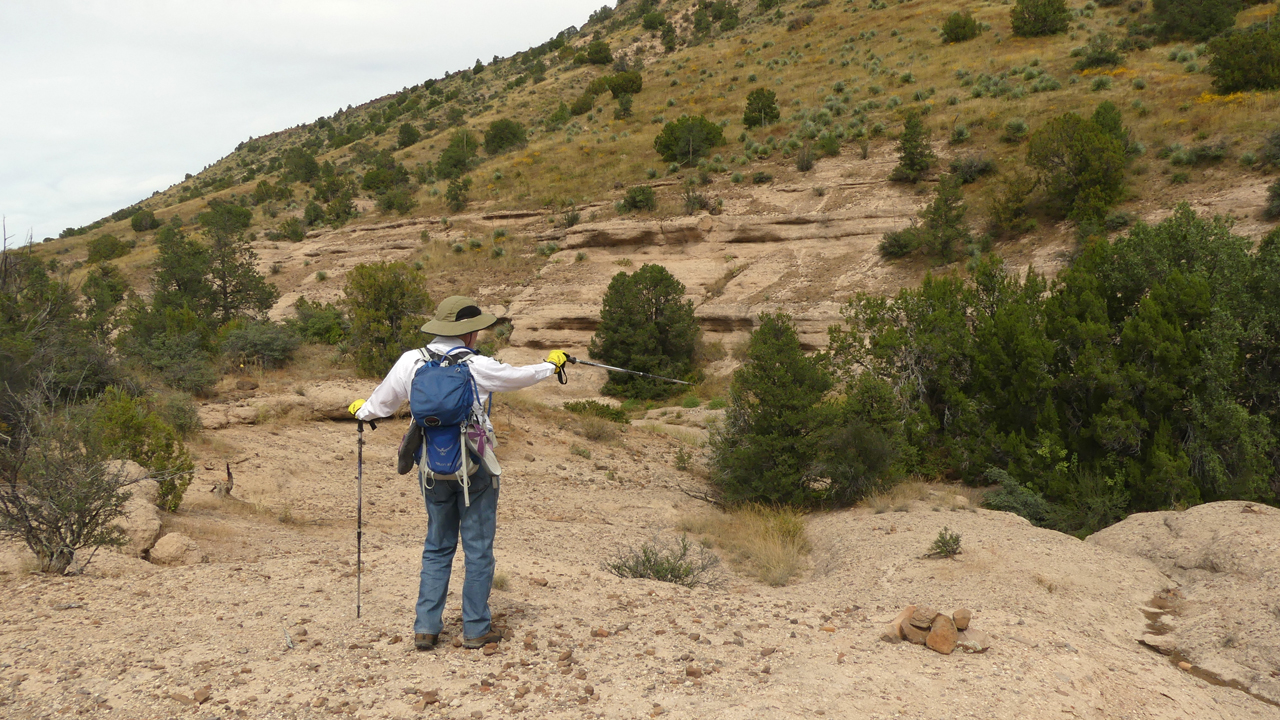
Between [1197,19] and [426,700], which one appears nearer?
[426,700]

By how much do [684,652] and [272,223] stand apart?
39270 mm

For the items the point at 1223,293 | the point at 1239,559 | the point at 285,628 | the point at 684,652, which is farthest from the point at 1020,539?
the point at 285,628

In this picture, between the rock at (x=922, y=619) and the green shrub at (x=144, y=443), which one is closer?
the rock at (x=922, y=619)

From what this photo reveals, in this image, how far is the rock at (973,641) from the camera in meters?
4.19

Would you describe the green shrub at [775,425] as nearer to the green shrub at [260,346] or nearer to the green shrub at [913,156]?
the green shrub at [260,346]

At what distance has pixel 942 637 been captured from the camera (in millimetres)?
4219

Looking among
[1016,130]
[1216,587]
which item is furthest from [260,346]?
[1016,130]

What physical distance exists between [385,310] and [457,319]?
1260 cm

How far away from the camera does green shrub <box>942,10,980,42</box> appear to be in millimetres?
34406

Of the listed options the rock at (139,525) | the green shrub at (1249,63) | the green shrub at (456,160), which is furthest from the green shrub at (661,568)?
the green shrub at (456,160)

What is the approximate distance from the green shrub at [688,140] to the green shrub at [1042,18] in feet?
50.9

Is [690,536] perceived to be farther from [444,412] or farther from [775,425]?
[444,412]

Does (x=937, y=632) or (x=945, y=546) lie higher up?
(x=937, y=632)

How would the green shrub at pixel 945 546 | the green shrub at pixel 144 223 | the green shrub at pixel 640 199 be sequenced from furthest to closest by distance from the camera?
the green shrub at pixel 144 223, the green shrub at pixel 640 199, the green shrub at pixel 945 546
